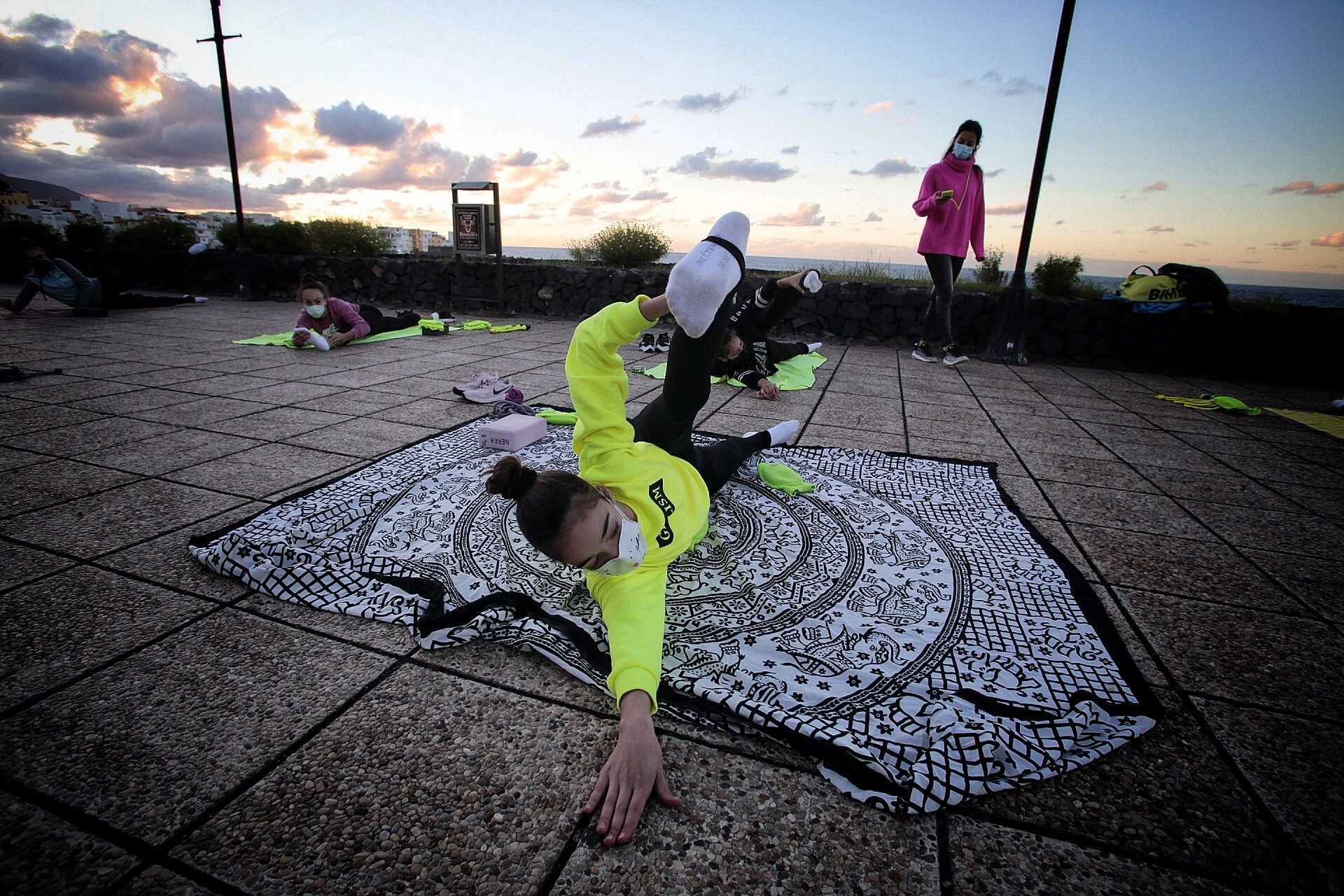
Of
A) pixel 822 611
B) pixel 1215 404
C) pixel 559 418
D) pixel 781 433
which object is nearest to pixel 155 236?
pixel 559 418

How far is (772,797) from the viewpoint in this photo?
1.13m

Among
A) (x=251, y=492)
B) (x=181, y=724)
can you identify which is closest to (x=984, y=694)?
(x=181, y=724)

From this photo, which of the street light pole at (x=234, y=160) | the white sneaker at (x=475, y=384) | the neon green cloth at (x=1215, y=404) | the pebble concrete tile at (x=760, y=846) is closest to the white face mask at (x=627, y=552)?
the pebble concrete tile at (x=760, y=846)

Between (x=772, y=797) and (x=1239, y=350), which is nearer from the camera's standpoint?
(x=772, y=797)

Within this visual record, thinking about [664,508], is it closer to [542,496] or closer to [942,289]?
[542,496]

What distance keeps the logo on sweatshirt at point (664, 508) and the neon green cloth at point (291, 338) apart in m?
5.37

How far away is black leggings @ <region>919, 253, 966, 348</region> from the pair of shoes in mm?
4522

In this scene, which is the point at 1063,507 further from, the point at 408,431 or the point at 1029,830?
the point at 408,431

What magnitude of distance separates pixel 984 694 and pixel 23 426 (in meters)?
4.55

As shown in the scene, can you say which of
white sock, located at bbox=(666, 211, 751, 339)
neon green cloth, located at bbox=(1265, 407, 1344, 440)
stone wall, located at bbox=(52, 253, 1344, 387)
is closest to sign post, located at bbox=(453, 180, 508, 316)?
stone wall, located at bbox=(52, 253, 1344, 387)

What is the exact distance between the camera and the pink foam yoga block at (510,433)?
2973mm

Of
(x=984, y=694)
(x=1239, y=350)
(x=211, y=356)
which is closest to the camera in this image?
(x=984, y=694)

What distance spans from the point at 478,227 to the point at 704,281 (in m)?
8.35

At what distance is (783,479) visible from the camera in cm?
256
